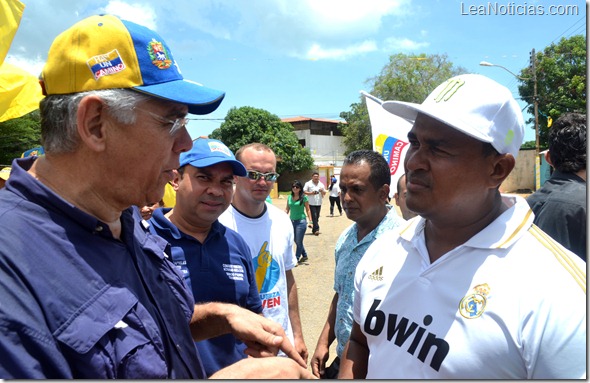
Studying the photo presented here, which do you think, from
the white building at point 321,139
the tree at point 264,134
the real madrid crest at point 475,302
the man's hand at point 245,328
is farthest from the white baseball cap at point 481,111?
the white building at point 321,139

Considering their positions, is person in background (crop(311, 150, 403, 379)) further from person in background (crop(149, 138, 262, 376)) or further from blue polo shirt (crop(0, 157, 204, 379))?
blue polo shirt (crop(0, 157, 204, 379))

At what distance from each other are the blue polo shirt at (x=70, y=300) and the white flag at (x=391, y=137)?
4.57m

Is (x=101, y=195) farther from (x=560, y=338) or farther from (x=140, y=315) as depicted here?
(x=560, y=338)

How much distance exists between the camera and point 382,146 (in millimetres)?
5695

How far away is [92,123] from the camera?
47.5 inches

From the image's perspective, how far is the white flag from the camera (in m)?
5.53

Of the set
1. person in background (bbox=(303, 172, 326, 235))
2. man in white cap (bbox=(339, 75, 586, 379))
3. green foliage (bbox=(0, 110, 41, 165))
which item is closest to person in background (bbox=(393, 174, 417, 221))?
man in white cap (bbox=(339, 75, 586, 379))

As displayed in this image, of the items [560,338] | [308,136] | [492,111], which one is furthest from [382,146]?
[308,136]

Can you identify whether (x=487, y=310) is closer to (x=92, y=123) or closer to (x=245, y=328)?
(x=245, y=328)

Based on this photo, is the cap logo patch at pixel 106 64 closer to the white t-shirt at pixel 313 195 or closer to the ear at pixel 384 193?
Result: the ear at pixel 384 193

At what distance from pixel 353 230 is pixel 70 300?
2.35m

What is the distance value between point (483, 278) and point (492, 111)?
616 millimetres

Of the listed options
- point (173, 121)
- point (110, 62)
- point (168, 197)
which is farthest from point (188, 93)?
point (168, 197)

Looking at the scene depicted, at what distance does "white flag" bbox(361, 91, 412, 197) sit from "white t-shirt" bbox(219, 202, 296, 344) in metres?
2.50
